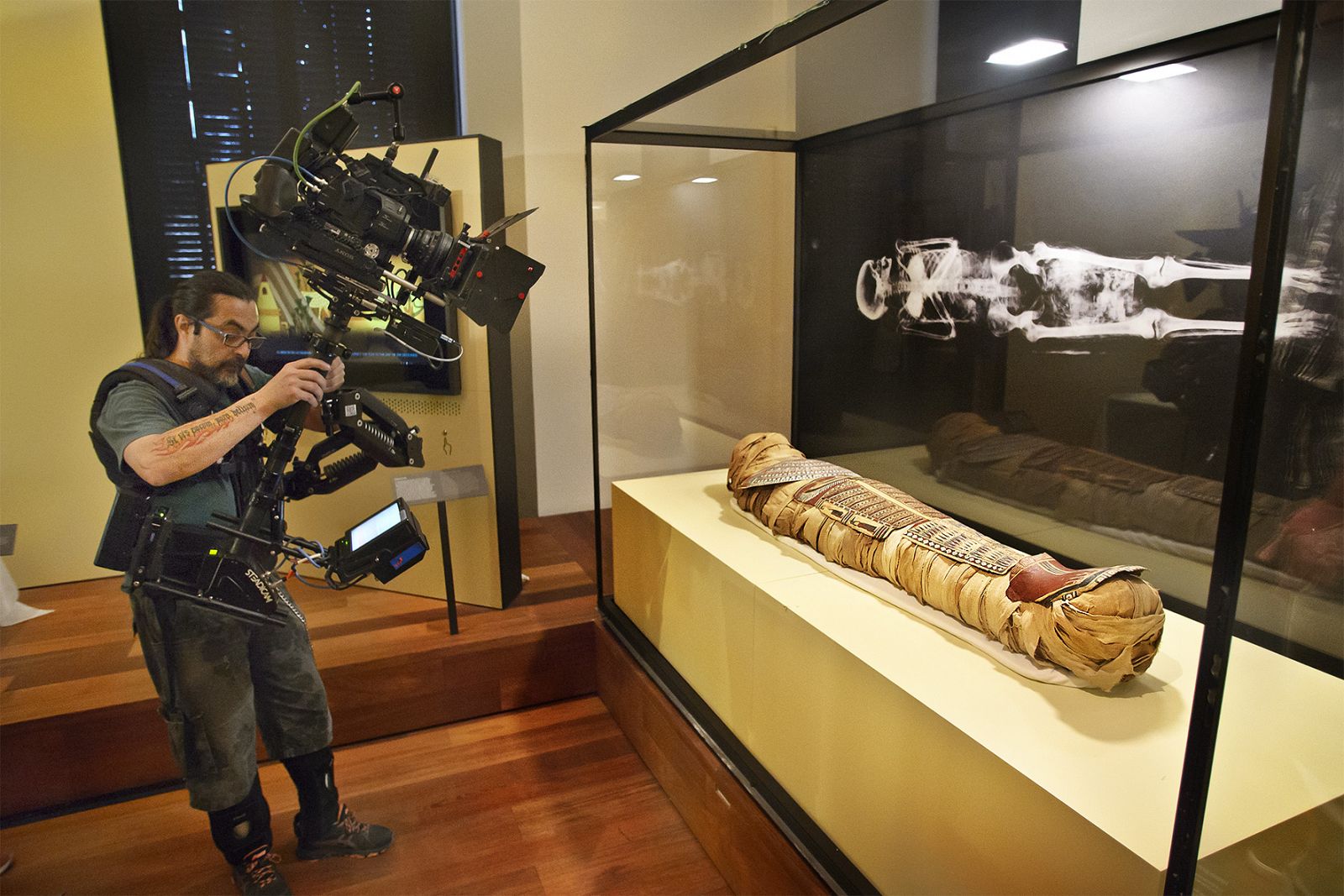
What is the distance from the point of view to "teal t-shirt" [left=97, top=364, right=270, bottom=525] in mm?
1864

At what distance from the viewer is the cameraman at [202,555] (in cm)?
189

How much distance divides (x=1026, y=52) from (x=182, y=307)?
226 cm

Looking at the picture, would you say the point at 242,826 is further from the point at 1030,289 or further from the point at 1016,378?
the point at 1030,289

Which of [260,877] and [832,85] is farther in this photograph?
[832,85]

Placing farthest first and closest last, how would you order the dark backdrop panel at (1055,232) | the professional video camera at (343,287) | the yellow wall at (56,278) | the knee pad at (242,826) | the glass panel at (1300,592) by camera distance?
the yellow wall at (56,278)
the knee pad at (242,826)
the professional video camera at (343,287)
the dark backdrop panel at (1055,232)
the glass panel at (1300,592)

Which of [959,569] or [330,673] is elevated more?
[959,569]

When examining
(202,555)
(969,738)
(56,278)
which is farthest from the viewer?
(56,278)

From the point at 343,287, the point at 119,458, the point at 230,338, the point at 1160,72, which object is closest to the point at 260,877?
the point at 119,458

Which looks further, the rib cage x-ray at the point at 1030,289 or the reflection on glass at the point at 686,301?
the reflection on glass at the point at 686,301

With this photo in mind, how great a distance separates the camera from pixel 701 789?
2.28m

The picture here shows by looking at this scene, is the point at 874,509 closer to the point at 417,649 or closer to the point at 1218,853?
the point at 1218,853

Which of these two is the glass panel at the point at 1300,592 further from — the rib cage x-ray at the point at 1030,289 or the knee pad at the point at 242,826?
the knee pad at the point at 242,826

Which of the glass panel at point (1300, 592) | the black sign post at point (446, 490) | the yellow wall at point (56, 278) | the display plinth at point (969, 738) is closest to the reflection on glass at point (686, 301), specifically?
the black sign post at point (446, 490)

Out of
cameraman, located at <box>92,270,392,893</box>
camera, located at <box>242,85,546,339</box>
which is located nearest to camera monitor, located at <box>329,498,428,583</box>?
cameraman, located at <box>92,270,392,893</box>
